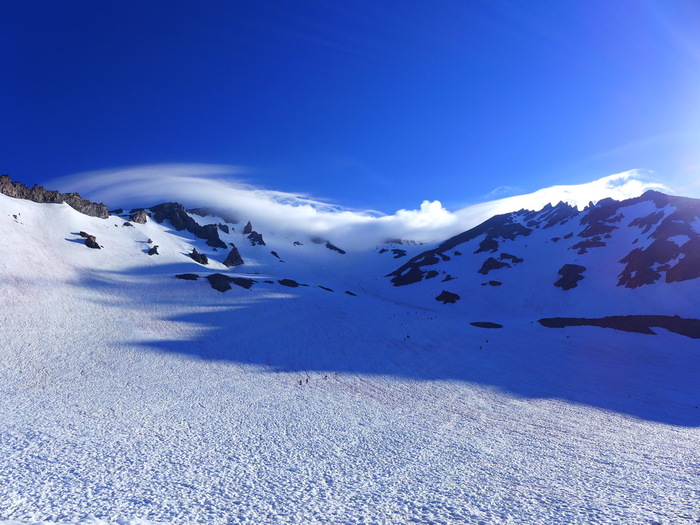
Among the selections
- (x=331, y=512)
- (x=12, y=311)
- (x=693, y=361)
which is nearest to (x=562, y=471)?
(x=331, y=512)

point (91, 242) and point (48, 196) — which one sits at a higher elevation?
point (48, 196)

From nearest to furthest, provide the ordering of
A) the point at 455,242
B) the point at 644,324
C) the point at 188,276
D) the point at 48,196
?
the point at 644,324 → the point at 188,276 → the point at 48,196 → the point at 455,242

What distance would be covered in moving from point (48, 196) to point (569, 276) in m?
97.4

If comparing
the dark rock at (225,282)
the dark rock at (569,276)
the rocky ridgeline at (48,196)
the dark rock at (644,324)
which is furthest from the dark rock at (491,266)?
the rocky ridgeline at (48,196)

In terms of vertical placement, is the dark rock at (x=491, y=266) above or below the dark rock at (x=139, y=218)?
below

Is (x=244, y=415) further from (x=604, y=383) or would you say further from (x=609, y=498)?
(x=604, y=383)

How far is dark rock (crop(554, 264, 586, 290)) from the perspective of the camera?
70812 millimetres

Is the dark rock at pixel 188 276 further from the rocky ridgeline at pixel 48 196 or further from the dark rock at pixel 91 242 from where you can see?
the rocky ridgeline at pixel 48 196

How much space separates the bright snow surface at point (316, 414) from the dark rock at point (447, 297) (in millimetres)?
31747

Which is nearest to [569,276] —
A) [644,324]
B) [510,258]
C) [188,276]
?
[510,258]

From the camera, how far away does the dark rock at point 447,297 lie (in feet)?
245

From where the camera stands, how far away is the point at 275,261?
105125 mm

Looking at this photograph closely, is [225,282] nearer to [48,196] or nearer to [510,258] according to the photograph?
[48,196]

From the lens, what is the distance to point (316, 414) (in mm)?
16484
